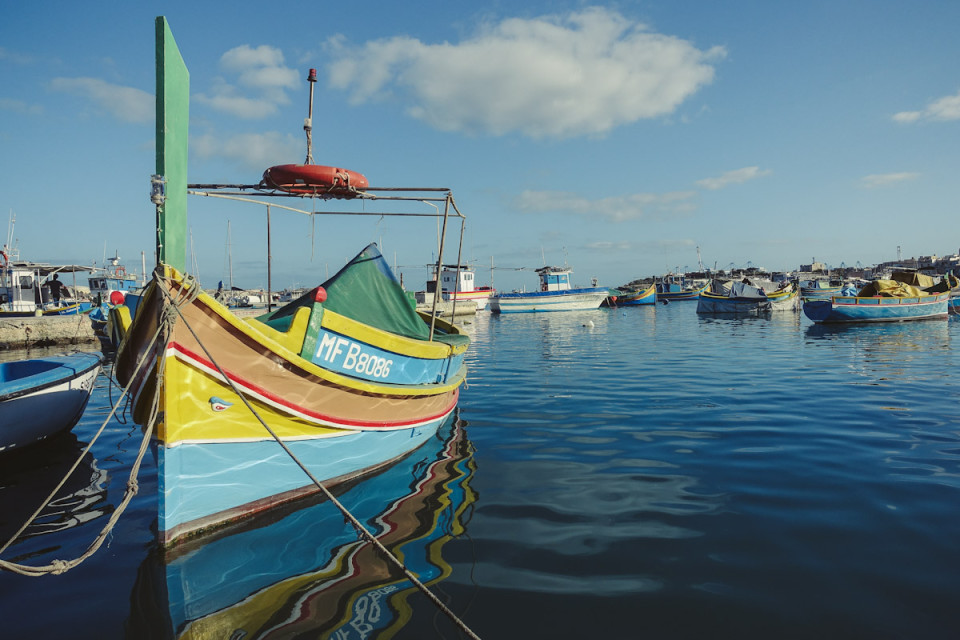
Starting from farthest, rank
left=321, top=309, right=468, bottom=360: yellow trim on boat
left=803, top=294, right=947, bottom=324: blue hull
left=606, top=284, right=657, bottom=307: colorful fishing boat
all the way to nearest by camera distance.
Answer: left=606, top=284, right=657, bottom=307: colorful fishing boat < left=803, top=294, right=947, bottom=324: blue hull < left=321, top=309, right=468, bottom=360: yellow trim on boat

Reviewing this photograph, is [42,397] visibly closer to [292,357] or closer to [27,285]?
[292,357]

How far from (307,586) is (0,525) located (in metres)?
3.73

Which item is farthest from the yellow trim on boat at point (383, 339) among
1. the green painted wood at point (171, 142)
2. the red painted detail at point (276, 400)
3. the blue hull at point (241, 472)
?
the green painted wood at point (171, 142)

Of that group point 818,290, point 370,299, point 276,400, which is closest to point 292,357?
point 276,400

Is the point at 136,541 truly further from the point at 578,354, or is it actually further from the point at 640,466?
the point at 578,354

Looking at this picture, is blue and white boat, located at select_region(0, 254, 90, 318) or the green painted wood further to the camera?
blue and white boat, located at select_region(0, 254, 90, 318)

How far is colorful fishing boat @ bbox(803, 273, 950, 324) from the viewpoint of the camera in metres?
26.3

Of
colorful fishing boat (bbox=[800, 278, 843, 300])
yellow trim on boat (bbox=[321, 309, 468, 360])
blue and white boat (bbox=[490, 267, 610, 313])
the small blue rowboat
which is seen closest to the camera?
yellow trim on boat (bbox=[321, 309, 468, 360])

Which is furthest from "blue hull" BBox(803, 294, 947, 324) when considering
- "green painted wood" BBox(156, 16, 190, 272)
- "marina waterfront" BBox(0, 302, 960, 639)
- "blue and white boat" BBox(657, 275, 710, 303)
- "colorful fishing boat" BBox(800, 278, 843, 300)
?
"blue and white boat" BBox(657, 275, 710, 303)

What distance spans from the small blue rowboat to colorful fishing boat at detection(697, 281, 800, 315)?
4153 cm

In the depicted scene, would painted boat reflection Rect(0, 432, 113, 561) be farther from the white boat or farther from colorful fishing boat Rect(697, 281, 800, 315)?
the white boat

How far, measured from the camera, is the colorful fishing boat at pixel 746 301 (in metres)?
39.4

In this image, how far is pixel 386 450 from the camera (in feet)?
19.1

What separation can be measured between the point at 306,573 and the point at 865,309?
105 feet
